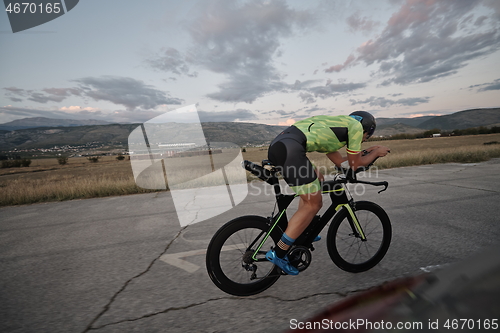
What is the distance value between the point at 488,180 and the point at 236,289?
28.5 feet

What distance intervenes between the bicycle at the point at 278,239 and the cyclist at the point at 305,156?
120mm

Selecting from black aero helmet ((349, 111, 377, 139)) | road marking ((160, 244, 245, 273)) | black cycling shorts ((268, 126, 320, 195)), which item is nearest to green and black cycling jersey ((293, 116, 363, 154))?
black cycling shorts ((268, 126, 320, 195))

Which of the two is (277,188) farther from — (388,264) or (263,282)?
(388,264)

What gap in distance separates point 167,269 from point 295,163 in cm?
213

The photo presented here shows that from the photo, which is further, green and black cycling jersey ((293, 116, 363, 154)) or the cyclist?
green and black cycling jersey ((293, 116, 363, 154))

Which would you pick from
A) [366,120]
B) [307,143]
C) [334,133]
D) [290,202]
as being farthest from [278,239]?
[366,120]

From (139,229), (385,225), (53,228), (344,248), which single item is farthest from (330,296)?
(53,228)

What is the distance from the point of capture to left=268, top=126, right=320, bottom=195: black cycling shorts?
2.55 metres

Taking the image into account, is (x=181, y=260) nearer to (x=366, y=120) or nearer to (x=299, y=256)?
(x=299, y=256)

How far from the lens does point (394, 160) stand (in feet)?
41.4

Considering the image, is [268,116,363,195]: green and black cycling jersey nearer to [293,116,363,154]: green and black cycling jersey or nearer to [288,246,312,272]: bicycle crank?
[293,116,363,154]: green and black cycling jersey

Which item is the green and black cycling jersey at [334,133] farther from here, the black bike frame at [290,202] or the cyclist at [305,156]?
the black bike frame at [290,202]

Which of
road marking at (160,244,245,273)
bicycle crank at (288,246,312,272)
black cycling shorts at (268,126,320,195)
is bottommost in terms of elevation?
road marking at (160,244,245,273)

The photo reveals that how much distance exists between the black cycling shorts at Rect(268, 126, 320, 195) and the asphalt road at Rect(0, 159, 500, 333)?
1.07 metres
